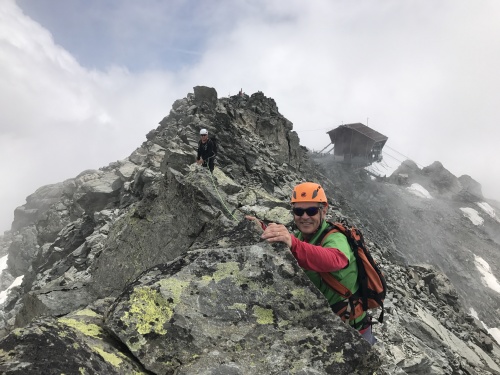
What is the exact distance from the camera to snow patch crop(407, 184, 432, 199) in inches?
3823

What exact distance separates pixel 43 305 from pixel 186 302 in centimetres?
687

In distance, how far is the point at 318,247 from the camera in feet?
14.3

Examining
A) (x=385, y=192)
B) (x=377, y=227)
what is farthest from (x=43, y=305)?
(x=385, y=192)

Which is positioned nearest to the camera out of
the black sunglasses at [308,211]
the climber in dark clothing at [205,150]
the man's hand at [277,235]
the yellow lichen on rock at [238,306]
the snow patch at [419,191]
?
the yellow lichen on rock at [238,306]

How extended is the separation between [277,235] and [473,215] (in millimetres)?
100839

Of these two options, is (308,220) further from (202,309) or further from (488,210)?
(488,210)

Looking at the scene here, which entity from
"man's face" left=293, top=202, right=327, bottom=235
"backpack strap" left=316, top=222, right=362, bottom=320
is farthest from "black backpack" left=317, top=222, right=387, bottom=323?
"man's face" left=293, top=202, right=327, bottom=235

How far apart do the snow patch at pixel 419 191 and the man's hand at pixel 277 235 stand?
335ft

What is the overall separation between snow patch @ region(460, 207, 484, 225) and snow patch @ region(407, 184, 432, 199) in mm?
10845

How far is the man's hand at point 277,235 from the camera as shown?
4.67m

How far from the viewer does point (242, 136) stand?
34750mm

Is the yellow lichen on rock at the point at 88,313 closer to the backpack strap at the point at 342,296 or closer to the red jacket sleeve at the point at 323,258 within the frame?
the red jacket sleeve at the point at 323,258

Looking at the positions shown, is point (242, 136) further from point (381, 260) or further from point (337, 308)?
point (337, 308)

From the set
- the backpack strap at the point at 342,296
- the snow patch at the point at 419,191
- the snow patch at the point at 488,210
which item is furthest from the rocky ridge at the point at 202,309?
the snow patch at the point at 488,210
